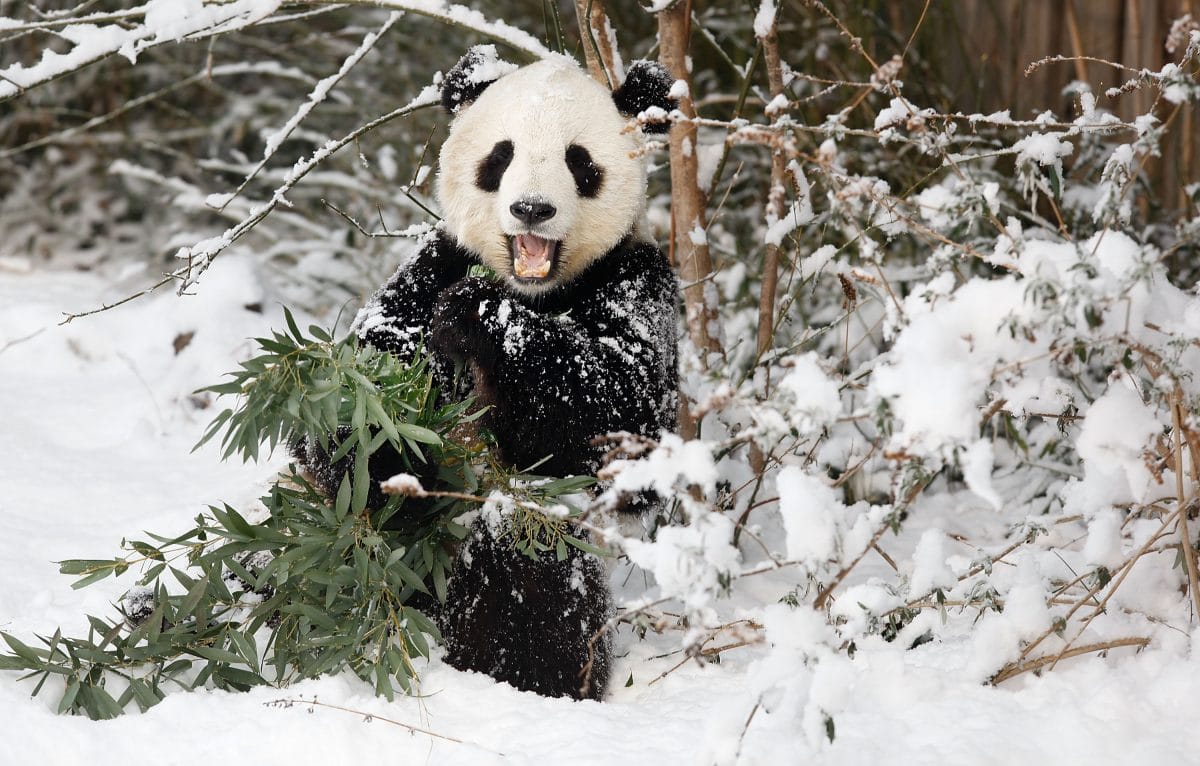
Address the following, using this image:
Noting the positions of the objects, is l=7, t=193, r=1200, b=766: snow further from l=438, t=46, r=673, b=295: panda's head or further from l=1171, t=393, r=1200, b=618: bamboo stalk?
l=438, t=46, r=673, b=295: panda's head

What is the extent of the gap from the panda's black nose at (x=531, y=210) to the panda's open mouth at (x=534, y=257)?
8cm

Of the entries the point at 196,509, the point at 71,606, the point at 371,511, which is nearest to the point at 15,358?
the point at 196,509

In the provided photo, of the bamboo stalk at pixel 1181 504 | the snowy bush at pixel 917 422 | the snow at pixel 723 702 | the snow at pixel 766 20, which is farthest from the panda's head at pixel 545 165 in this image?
the bamboo stalk at pixel 1181 504

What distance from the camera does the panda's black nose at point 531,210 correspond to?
2.25 metres

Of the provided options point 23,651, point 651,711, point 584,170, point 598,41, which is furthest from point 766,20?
point 23,651

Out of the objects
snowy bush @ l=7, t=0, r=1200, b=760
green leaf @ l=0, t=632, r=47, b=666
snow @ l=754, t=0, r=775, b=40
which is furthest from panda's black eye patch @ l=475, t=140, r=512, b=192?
green leaf @ l=0, t=632, r=47, b=666

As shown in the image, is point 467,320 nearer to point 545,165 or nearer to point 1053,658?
point 545,165

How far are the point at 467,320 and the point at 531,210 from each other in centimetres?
26

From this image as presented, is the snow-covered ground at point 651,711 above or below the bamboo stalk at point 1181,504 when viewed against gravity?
below

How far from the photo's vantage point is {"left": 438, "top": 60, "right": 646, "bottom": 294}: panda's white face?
235cm

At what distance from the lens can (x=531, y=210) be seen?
88.8 inches

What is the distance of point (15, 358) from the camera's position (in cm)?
437

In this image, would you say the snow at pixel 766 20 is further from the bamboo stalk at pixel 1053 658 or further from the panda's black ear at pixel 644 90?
the bamboo stalk at pixel 1053 658

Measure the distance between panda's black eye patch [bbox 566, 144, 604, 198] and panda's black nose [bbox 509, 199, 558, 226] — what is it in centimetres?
14
